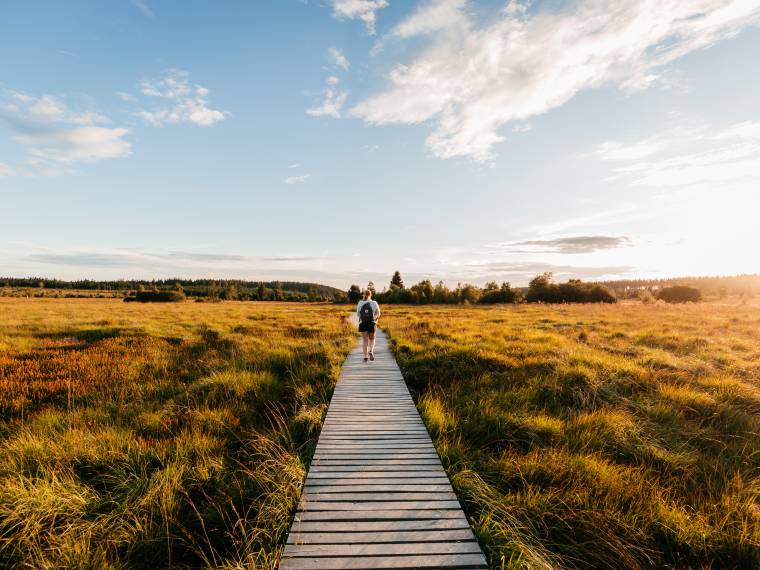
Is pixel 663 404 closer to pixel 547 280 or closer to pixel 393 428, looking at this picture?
pixel 393 428

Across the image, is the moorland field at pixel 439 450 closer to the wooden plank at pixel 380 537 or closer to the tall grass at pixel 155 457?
the tall grass at pixel 155 457

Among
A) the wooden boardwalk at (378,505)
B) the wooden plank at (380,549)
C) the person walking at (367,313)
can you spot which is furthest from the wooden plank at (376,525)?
the person walking at (367,313)

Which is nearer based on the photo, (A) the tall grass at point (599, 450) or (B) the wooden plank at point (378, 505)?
(A) the tall grass at point (599, 450)

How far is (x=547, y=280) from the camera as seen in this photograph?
68.2 metres

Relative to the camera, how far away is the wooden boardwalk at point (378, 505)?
11.4 feet

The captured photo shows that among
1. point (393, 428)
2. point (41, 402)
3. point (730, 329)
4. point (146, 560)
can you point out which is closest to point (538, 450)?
point (393, 428)

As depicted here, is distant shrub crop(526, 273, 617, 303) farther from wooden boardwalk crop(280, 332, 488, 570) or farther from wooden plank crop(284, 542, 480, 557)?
wooden plank crop(284, 542, 480, 557)

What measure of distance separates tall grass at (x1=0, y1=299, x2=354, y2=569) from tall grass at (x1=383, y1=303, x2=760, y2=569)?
2666 mm

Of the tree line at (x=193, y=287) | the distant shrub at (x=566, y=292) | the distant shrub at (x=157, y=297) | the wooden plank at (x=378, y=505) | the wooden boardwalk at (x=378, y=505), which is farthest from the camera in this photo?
the tree line at (x=193, y=287)

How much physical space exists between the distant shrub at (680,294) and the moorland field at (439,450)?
58.4 metres

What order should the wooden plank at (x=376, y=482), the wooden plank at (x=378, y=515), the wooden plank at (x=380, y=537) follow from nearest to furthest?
1. the wooden plank at (x=380, y=537)
2. the wooden plank at (x=378, y=515)
3. the wooden plank at (x=376, y=482)

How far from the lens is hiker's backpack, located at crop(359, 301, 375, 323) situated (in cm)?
1130

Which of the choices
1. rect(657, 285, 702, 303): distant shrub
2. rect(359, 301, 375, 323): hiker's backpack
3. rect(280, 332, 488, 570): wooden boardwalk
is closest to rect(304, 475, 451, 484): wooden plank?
rect(280, 332, 488, 570): wooden boardwalk

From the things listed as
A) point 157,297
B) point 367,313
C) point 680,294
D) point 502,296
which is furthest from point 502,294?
point 157,297
